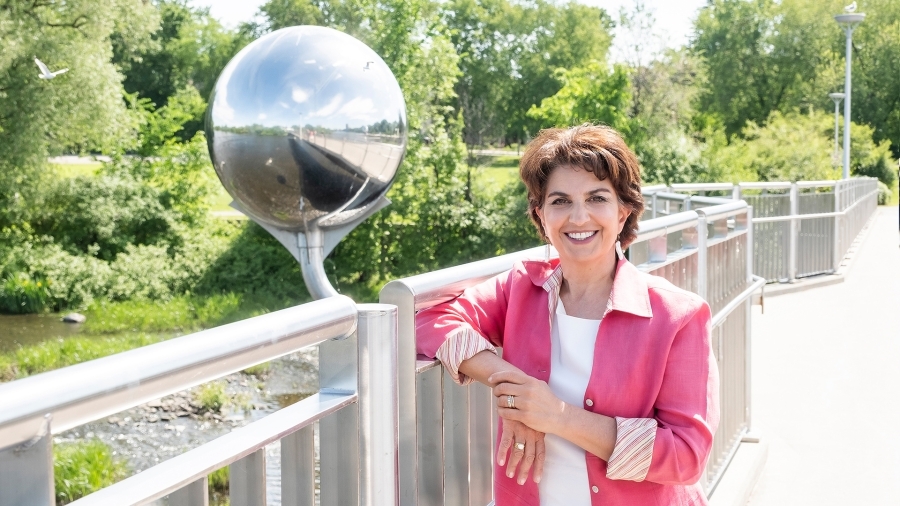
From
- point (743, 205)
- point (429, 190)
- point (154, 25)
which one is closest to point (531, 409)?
point (743, 205)

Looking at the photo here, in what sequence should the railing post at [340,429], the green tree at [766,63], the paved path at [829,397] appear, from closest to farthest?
1. the railing post at [340,429]
2. the paved path at [829,397]
3. the green tree at [766,63]

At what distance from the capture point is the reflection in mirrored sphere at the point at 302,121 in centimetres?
711

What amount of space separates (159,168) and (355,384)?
95.1ft

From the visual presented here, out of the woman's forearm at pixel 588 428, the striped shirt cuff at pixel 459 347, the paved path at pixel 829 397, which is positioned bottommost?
the paved path at pixel 829 397

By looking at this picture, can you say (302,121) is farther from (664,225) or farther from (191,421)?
(191,421)

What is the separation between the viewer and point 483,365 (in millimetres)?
2080

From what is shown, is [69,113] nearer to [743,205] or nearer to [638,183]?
[743,205]

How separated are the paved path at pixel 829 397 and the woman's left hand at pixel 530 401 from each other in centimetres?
336

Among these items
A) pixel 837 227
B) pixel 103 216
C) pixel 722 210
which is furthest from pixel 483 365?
pixel 103 216

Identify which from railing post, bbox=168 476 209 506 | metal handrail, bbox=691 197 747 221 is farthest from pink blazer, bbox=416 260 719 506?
metal handrail, bbox=691 197 747 221

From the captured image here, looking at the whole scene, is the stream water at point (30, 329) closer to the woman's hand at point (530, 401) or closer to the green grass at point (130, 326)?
the green grass at point (130, 326)

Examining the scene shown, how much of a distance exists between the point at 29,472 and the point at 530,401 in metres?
1.07

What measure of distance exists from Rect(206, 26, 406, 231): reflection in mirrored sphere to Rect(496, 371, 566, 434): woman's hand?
17.5ft

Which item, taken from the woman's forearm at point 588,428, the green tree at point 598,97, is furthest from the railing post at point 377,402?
the green tree at point 598,97
